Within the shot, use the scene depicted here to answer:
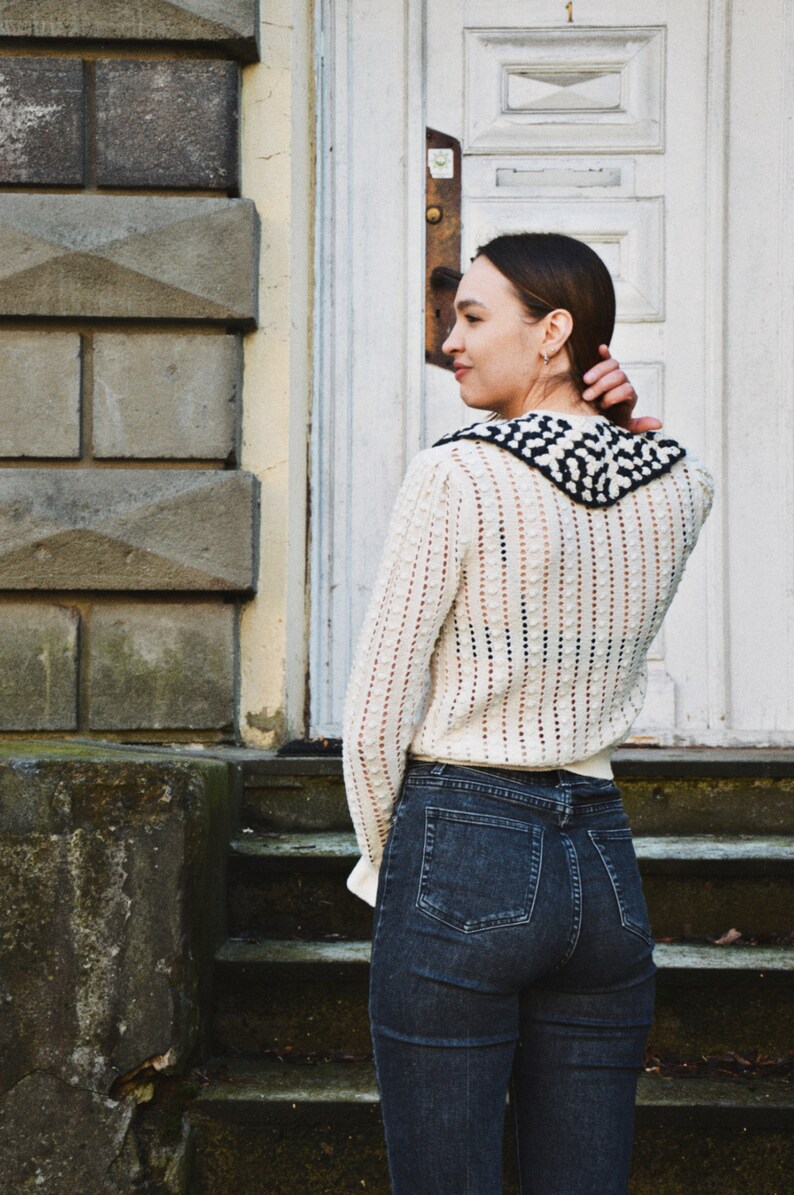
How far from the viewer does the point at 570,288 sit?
5.24ft

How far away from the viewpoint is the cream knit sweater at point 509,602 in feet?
4.80

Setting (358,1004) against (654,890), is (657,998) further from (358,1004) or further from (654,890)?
(358,1004)

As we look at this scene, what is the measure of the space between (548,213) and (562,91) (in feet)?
1.29

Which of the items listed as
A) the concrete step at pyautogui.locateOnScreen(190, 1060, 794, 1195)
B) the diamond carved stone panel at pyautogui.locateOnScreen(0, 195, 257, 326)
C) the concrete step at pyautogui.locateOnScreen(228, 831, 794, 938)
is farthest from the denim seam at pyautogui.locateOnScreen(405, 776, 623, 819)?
the diamond carved stone panel at pyautogui.locateOnScreen(0, 195, 257, 326)

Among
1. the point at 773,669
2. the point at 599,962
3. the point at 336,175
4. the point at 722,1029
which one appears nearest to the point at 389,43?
the point at 336,175

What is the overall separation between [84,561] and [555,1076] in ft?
7.75

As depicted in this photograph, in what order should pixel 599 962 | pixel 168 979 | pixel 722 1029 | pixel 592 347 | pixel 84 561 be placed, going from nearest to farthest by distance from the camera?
pixel 599 962 < pixel 592 347 < pixel 168 979 < pixel 722 1029 < pixel 84 561

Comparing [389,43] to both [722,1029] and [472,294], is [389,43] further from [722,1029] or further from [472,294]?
[722,1029]

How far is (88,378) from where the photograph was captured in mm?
3631

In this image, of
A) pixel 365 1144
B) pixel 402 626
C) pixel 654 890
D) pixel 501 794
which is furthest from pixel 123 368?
pixel 501 794

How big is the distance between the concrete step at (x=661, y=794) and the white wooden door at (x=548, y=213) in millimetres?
596

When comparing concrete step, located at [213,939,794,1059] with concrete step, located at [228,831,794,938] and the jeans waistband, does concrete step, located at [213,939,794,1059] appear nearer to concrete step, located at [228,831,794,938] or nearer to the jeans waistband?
concrete step, located at [228,831,794,938]

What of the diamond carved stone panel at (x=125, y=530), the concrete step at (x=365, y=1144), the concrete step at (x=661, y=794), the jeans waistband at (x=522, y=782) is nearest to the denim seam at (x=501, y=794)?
the jeans waistband at (x=522, y=782)

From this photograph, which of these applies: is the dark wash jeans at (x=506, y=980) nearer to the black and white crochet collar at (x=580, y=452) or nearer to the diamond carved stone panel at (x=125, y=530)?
the black and white crochet collar at (x=580, y=452)
